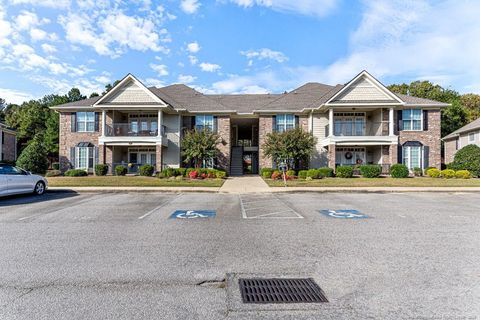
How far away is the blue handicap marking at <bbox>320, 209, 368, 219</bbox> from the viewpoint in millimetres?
9273

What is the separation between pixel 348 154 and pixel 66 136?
26.1 m

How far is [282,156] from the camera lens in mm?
23625

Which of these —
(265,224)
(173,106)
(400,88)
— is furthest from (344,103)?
(400,88)

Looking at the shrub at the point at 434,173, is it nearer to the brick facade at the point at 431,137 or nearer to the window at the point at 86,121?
the brick facade at the point at 431,137

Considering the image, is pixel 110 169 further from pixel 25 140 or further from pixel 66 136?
pixel 25 140

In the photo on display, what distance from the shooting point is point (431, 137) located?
26.4 meters

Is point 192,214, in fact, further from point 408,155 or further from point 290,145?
point 408,155

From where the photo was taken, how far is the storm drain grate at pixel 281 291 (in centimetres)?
372

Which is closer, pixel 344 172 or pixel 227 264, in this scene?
pixel 227 264

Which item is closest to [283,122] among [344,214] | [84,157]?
[344,214]

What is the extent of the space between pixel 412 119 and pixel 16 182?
29.0 meters

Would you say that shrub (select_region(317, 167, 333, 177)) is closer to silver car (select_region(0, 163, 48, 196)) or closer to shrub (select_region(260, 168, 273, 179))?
shrub (select_region(260, 168, 273, 179))

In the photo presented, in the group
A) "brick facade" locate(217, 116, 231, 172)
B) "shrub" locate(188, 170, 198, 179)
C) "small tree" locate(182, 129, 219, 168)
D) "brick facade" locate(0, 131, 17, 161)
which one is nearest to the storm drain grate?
"shrub" locate(188, 170, 198, 179)

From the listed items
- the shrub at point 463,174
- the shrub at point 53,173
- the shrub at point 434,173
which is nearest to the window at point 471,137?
the shrub at point 463,174
